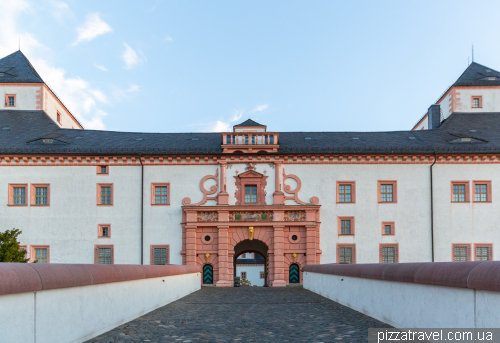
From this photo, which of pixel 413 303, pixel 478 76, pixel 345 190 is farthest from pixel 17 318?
pixel 478 76

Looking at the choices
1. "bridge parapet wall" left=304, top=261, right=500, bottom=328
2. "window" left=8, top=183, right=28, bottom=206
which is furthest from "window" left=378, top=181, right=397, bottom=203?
"window" left=8, top=183, right=28, bottom=206

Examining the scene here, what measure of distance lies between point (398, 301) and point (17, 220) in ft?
88.9

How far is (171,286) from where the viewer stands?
54.8ft

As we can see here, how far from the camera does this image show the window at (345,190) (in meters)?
31.9

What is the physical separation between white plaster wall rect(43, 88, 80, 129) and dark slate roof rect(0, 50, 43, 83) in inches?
53.7

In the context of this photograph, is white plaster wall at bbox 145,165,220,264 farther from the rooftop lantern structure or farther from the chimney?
the chimney

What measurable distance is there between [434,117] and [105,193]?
24461mm

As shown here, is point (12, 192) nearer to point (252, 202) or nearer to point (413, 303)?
point (252, 202)

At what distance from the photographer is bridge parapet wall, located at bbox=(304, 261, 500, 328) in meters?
5.98

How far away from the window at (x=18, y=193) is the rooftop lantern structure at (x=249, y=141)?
39.4ft

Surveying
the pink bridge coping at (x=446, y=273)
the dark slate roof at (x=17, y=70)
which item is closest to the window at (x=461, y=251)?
the pink bridge coping at (x=446, y=273)

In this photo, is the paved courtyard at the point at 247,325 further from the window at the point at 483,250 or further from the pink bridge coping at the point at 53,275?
the window at the point at 483,250

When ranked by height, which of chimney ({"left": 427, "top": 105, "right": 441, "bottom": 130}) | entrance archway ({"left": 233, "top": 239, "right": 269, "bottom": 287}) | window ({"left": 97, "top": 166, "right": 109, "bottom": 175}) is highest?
chimney ({"left": 427, "top": 105, "right": 441, "bottom": 130})

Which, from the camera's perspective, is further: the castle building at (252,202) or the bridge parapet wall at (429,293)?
the castle building at (252,202)
